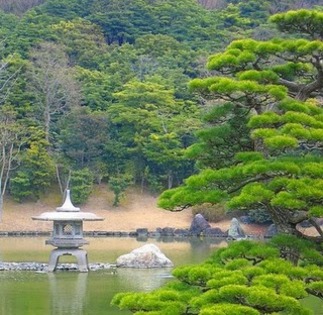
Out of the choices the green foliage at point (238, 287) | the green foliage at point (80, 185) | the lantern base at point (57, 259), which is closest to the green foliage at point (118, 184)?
the green foliage at point (80, 185)

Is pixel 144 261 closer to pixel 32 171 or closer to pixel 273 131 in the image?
pixel 273 131

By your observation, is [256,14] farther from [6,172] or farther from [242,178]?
[242,178]

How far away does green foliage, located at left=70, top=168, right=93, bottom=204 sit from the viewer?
34.5m

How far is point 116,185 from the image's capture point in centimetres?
3466

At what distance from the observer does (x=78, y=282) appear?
18.5 m

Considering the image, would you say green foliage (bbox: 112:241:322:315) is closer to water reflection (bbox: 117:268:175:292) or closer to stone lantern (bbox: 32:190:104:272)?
water reflection (bbox: 117:268:175:292)

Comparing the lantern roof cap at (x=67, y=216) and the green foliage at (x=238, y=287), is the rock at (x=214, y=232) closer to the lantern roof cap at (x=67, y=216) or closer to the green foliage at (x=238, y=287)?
the lantern roof cap at (x=67, y=216)

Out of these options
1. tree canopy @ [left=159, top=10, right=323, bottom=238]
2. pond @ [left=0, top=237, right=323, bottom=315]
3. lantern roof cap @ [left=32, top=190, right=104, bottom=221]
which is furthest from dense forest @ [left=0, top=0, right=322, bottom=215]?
tree canopy @ [left=159, top=10, right=323, bottom=238]

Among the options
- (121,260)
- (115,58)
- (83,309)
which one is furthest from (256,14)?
(83,309)

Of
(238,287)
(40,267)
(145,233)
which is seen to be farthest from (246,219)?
(238,287)

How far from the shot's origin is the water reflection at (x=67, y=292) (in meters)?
14.4

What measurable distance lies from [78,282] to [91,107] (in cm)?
1997

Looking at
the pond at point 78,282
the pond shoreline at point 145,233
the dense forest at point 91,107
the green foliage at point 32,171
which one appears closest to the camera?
the pond at point 78,282

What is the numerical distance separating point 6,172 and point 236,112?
26.8 m
